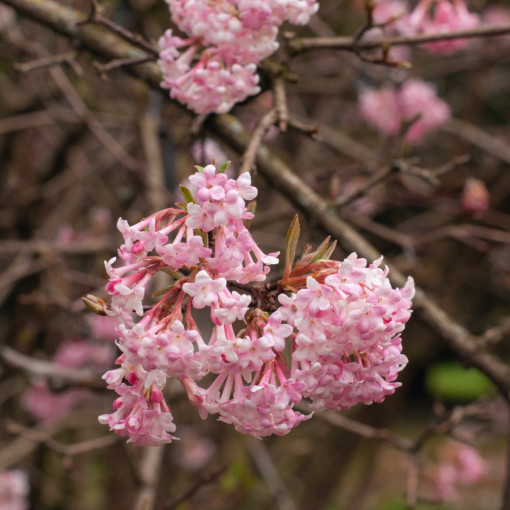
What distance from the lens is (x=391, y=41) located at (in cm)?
190

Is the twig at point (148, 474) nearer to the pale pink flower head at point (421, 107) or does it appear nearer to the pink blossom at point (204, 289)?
the pink blossom at point (204, 289)

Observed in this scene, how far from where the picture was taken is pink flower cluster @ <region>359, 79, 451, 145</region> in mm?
4316

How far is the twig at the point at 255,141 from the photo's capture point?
A: 1.41 meters

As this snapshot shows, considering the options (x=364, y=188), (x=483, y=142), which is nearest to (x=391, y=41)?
(x=364, y=188)

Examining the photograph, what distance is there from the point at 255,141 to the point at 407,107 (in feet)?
10.7

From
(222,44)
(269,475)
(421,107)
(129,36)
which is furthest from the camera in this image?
(421,107)

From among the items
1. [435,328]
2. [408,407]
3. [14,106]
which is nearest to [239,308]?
[435,328]

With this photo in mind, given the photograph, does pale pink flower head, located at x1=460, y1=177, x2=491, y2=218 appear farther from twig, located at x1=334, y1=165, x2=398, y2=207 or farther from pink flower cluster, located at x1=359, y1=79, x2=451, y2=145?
pink flower cluster, located at x1=359, y1=79, x2=451, y2=145

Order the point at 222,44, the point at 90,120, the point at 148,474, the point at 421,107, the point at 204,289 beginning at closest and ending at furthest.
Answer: the point at 204,289, the point at 222,44, the point at 148,474, the point at 90,120, the point at 421,107

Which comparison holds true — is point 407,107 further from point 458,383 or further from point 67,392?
point 67,392

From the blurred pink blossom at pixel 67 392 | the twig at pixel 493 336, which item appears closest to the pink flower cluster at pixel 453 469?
the blurred pink blossom at pixel 67 392

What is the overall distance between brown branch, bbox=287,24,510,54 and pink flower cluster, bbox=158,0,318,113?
394 millimetres

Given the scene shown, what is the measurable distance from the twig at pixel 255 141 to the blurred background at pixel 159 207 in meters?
1.14

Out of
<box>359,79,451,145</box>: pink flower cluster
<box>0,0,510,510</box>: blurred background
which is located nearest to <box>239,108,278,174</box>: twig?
<box>0,0,510,510</box>: blurred background
